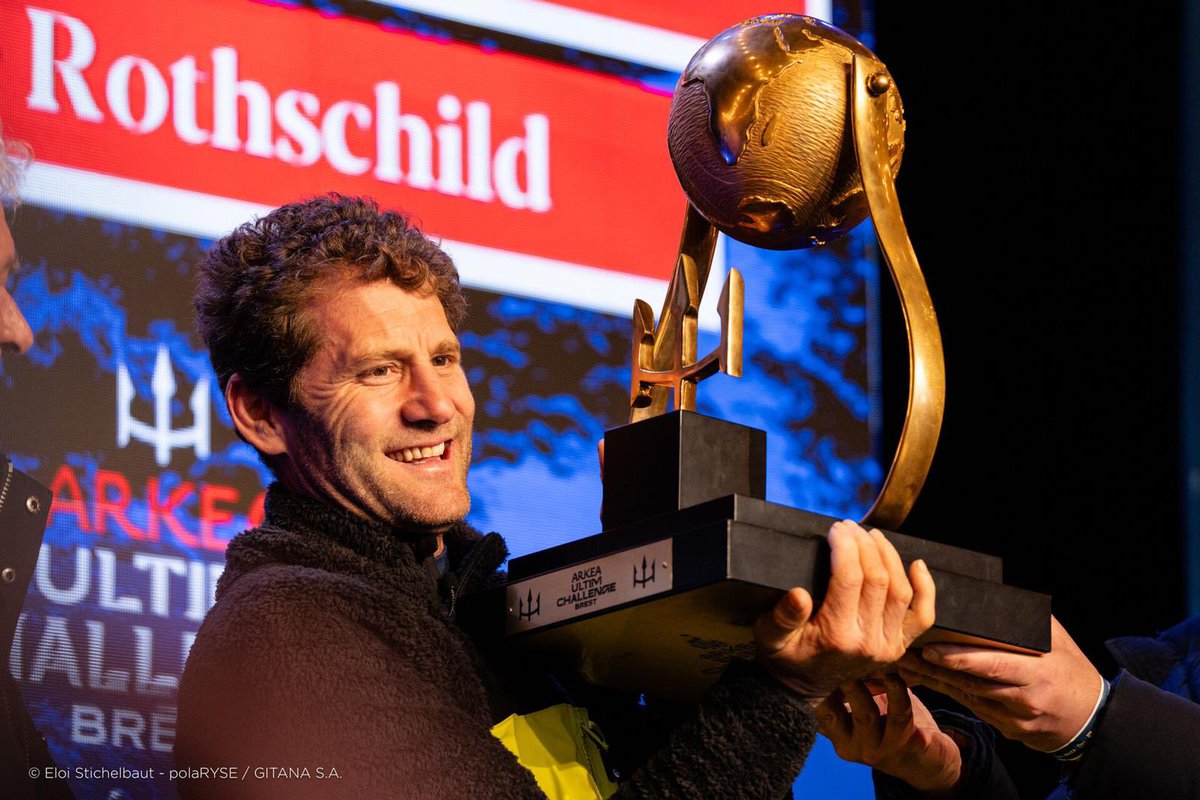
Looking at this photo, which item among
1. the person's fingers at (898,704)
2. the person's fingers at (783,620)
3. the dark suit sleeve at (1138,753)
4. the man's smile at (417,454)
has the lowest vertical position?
the dark suit sleeve at (1138,753)

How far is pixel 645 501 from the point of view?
5.64ft

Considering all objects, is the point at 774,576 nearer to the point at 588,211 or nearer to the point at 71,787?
the point at 71,787

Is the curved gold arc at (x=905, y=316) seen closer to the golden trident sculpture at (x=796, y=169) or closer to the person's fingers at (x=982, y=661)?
the golden trident sculpture at (x=796, y=169)

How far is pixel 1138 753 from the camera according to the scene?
191 cm

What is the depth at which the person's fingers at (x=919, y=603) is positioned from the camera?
1.56 meters

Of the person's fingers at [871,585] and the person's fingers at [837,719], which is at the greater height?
the person's fingers at [871,585]

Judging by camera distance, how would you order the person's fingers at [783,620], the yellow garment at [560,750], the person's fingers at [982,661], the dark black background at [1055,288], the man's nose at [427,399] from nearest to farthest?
the person's fingers at [783,620]
the person's fingers at [982,661]
the yellow garment at [560,750]
the man's nose at [427,399]
the dark black background at [1055,288]

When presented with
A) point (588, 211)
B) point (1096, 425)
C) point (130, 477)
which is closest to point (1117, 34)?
point (1096, 425)

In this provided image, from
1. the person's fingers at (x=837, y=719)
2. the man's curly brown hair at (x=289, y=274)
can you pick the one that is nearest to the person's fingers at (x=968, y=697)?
the person's fingers at (x=837, y=719)

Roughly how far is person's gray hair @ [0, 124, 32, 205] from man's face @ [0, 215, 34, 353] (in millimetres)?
38

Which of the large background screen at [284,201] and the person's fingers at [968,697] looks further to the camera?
the large background screen at [284,201]

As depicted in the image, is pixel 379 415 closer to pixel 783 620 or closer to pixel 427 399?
pixel 427 399

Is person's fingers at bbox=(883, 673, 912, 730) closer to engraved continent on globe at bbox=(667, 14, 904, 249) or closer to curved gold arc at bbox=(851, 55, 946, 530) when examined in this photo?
curved gold arc at bbox=(851, 55, 946, 530)

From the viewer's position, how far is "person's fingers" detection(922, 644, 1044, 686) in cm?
167
